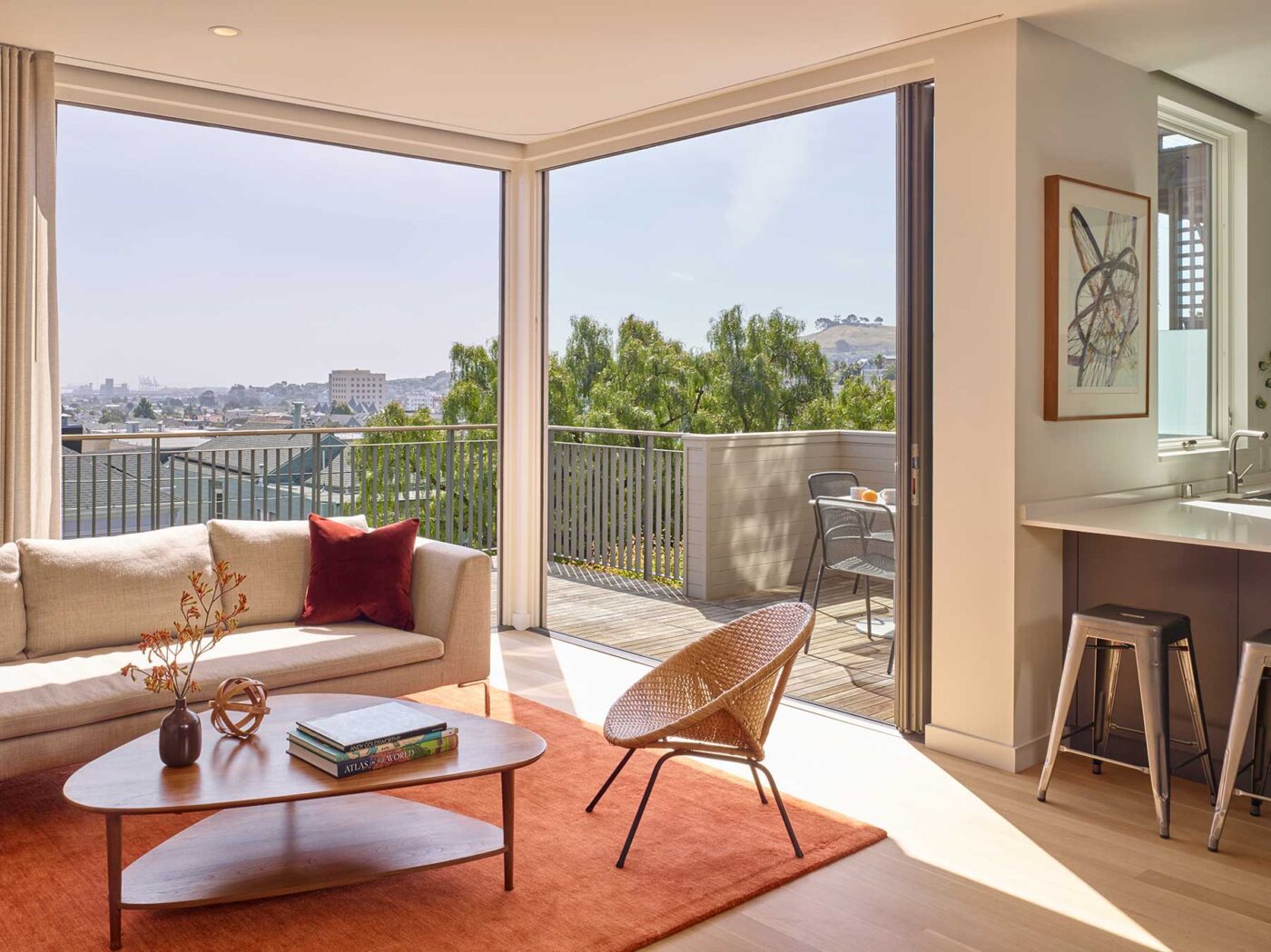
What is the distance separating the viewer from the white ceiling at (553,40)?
3.41 m

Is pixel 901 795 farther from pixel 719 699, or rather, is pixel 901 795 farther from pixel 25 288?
pixel 25 288

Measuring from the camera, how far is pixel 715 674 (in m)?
3.30

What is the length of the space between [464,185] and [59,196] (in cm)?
270

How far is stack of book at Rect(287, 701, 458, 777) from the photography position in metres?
2.54

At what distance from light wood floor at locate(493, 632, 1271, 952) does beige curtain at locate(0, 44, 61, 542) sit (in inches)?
94.7

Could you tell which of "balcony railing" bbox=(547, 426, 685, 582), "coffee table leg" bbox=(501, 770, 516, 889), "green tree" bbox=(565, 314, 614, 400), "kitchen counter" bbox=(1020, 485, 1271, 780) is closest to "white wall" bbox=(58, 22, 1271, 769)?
"kitchen counter" bbox=(1020, 485, 1271, 780)

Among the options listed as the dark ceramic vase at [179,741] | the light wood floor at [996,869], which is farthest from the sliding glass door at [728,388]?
the dark ceramic vase at [179,741]

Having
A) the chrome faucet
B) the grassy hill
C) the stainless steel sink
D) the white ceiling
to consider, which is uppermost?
the white ceiling

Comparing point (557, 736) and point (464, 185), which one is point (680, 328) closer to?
point (464, 185)

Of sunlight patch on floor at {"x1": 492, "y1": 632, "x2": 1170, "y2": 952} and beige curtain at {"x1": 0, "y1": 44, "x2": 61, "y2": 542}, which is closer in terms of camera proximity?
sunlight patch on floor at {"x1": 492, "y1": 632, "x2": 1170, "y2": 952}

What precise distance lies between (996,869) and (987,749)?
2.90 ft

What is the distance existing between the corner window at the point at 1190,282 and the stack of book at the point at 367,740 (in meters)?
3.39

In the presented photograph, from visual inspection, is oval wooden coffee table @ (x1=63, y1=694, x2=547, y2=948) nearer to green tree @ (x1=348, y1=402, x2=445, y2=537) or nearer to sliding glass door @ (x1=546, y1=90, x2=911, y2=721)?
sliding glass door @ (x1=546, y1=90, x2=911, y2=721)

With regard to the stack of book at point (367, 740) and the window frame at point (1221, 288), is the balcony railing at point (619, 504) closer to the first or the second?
the window frame at point (1221, 288)
